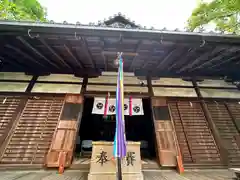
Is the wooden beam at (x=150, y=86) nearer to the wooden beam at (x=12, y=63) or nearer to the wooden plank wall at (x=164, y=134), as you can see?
the wooden plank wall at (x=164, y=134)

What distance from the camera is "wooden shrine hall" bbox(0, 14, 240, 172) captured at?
13.1ft

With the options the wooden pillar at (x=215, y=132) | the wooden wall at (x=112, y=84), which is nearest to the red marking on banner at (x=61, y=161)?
the wooden wall at (x=112, y=84)

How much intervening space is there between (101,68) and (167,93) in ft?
11.0

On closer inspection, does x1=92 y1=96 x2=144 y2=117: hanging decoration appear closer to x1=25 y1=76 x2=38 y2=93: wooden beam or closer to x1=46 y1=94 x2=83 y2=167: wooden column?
x1=46 y1=94 x2=83 y2=167: wooden column

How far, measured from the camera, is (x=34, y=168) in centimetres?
409

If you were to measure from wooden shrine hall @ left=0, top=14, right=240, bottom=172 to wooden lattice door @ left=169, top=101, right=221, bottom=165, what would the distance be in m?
0.03

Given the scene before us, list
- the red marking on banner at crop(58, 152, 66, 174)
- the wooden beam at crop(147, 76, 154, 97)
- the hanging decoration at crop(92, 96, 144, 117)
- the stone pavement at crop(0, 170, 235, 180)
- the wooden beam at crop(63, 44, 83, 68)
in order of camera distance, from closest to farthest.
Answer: the stone pavement at crop(0, 170, 235, 180) < the red marking on banner at crop(58, 152, 66, 174) < the wooden beam at crop(63, 44, 83, 68) < the hanging decoration at crop(92, 96, 144, 117) < the wooden beam at crop(147, 76, 154, 97)

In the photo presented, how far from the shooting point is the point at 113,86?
603cm

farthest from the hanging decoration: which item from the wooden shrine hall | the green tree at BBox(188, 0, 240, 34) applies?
the green tree at BBox(188, 0, 240, 34)

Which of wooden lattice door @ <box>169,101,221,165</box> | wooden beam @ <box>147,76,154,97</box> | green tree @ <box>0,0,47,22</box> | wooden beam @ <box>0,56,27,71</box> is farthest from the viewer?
green tree @ <box>0,0,47,22</box>

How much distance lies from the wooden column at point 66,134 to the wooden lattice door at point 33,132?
23 cm

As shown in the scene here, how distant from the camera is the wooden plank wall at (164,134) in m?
4.46

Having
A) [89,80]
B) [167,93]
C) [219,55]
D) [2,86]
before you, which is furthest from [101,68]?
[219,55]

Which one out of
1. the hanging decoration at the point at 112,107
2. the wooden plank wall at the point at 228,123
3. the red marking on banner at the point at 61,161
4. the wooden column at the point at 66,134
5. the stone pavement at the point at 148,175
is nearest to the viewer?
the stone pavement at the point at 148,175
